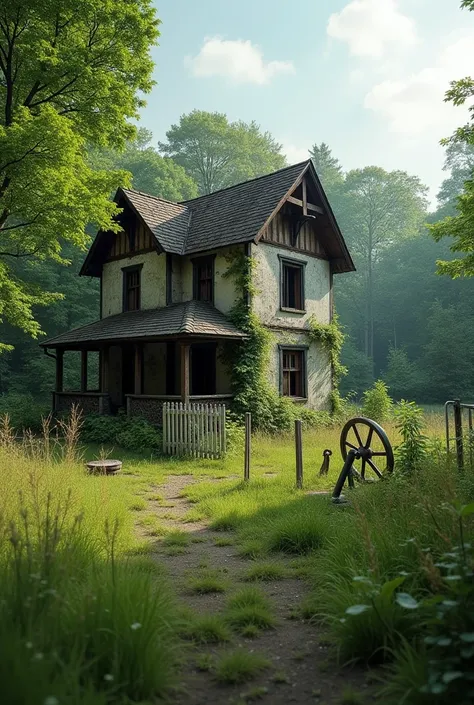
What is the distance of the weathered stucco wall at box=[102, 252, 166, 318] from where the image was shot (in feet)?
63.2

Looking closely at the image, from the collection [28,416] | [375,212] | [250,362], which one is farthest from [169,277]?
[375,212]

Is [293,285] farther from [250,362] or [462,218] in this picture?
[462,218]

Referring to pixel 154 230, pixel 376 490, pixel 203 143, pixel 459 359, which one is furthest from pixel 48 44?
pixel 203 143

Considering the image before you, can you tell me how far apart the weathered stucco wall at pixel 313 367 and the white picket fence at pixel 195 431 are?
5026 mm

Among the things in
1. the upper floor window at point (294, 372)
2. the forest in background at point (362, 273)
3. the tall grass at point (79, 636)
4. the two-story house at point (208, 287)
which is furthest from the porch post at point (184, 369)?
the forest in background at point (362, 273)

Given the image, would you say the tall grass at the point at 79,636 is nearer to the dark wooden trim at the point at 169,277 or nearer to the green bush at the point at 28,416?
the dark wooden trim at the point at 169,277

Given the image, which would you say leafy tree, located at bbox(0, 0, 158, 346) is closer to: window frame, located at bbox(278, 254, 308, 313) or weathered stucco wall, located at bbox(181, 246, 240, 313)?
weathered stucco wall, located at bbox(181, 246, 240, 313)

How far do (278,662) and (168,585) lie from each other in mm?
1536

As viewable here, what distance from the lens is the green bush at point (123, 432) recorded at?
1470cm

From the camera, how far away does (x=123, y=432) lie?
1572 cm

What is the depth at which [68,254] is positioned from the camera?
34.6 metres

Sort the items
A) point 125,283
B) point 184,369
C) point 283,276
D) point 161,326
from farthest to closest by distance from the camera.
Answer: point 125,283 < point 283,276 < point 161,326 < point 184,369

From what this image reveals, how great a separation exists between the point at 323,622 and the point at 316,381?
649 inches

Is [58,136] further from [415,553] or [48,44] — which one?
[415,553]
